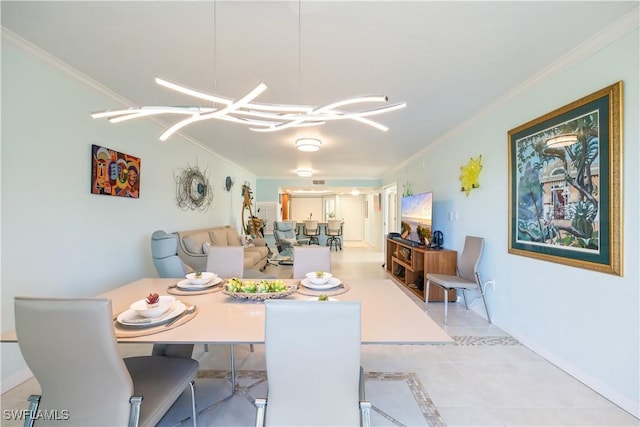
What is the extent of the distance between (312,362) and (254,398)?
114 centimetres

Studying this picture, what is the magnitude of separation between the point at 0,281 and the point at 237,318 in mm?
1743

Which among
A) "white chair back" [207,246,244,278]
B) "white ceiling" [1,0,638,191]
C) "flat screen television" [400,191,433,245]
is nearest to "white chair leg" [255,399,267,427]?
"white chair back" [207,246,244,278]

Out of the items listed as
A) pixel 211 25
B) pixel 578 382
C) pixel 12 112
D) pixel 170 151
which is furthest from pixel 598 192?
pixel 170 151

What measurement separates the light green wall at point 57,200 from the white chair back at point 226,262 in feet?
3.60

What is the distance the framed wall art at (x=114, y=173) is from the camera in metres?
2.47

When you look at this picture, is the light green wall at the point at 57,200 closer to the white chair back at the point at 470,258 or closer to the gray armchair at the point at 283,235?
the white chair back at the point at 470,258

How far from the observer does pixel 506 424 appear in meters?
1.58

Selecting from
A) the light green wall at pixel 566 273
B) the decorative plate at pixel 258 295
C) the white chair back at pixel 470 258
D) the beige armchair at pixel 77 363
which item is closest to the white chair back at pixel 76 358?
the beige armchair at pixel 77 363

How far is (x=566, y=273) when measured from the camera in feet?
6.75

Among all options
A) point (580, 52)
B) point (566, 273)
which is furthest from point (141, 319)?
point (580, 52)

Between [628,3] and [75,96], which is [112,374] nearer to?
[75,96]

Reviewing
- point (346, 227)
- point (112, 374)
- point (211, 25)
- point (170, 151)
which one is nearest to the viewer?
point (112, 374)

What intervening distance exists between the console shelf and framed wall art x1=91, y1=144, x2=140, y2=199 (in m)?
3.66

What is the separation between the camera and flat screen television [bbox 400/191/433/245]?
4031 millimetres
